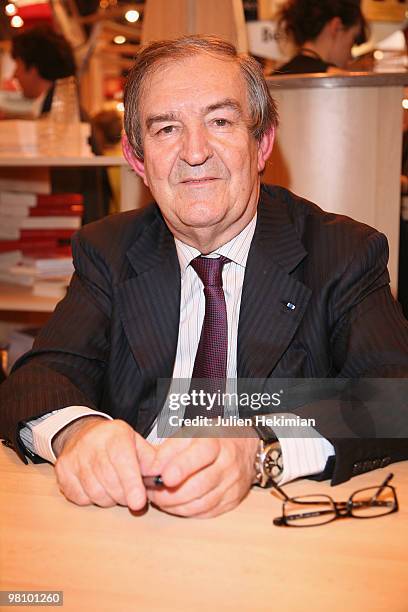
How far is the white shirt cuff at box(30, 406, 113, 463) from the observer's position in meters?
1.42

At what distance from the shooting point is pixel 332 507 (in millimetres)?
1222

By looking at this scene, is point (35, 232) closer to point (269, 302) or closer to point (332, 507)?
point (269, 302)

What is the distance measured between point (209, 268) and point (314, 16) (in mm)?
2303

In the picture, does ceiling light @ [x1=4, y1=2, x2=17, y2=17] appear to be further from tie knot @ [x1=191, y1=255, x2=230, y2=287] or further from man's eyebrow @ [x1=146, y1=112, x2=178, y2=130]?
tie knot @ [x1=191, y1=255, x2=230, y2=287]

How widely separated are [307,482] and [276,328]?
454 millimetres

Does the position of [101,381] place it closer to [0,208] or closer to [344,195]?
[344,195]

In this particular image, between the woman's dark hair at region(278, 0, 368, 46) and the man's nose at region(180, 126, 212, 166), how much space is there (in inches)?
86.9

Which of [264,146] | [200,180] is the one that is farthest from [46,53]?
[200,180]

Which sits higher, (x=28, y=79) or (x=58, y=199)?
(x=28, y=79)

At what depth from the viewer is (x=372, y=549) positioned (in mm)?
1092

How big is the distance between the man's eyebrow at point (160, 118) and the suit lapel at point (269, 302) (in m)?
0.33

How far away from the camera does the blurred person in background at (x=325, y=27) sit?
12.1ft

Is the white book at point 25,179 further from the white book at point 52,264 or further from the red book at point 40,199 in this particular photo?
the white book at point 52,264

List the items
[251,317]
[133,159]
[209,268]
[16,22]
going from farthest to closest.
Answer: [16,22] → [133,159] → [209,268] → [251,317]
